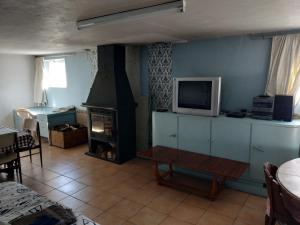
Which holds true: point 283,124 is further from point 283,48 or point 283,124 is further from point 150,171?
point 150,171

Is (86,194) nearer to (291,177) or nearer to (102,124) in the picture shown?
(102,124)

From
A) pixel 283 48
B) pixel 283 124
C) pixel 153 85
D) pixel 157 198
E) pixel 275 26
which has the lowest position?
pixel 157 198

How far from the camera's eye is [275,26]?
8.68 ft

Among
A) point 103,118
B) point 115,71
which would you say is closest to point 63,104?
point 103,118

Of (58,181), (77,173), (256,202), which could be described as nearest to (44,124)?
(77,173)

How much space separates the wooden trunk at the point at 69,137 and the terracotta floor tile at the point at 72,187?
5.88 ft

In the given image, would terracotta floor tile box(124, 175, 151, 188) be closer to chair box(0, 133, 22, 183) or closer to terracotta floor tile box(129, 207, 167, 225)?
terracotta floor tile box(129, 207, 167, 225)

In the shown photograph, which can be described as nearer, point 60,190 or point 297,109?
point 297,109

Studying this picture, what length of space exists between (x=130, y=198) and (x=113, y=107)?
163cm

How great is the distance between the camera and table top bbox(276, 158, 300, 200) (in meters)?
1.81

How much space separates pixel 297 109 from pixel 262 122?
0.58 m

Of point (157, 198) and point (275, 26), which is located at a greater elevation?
point (275, 26)

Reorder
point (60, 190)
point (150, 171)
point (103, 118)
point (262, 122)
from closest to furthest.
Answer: point (262, 122) → point (60, 190) → point (150, 171) → point (103, 118)

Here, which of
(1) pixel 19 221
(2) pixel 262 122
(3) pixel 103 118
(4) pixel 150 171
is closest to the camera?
(1) pixel 19 221
